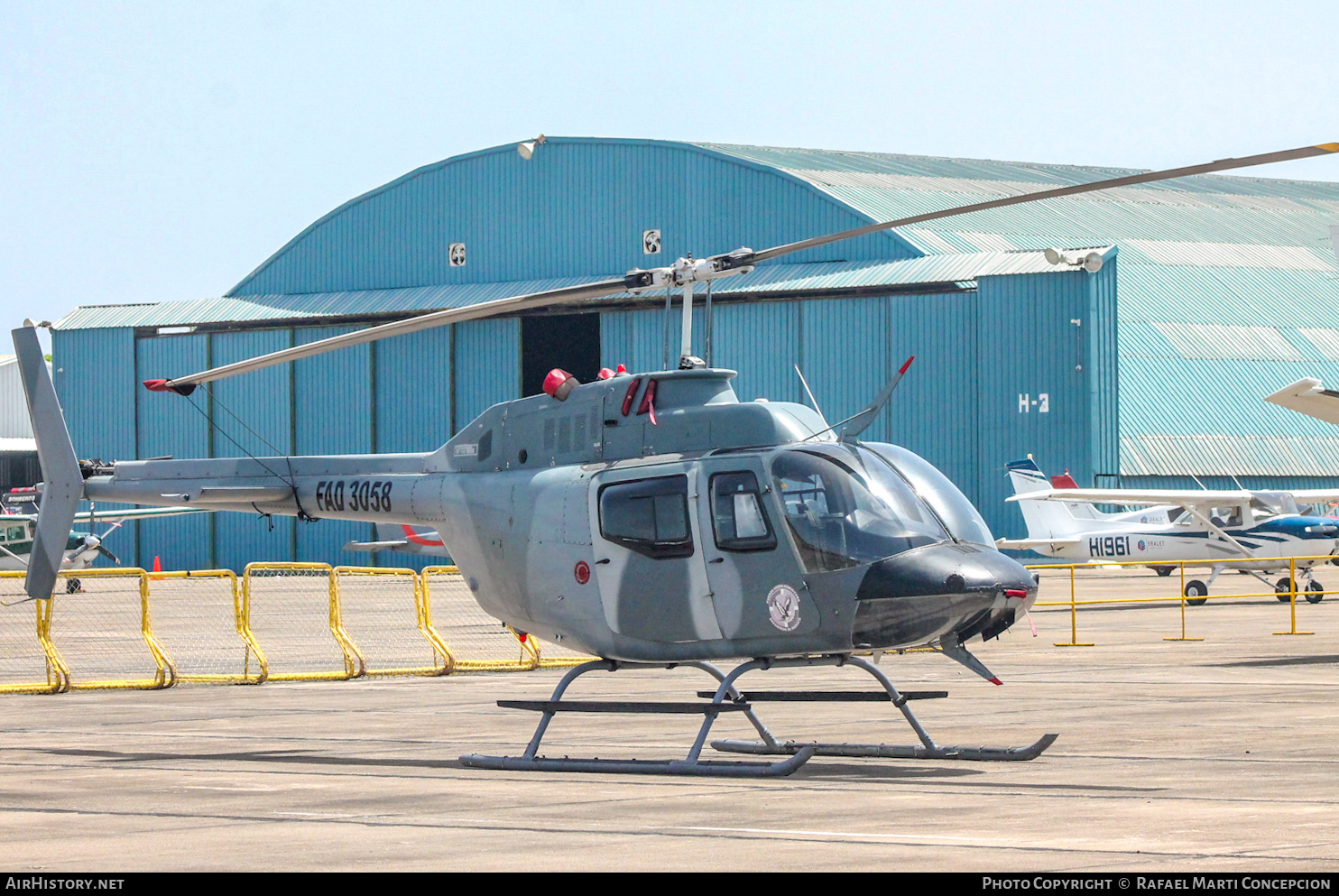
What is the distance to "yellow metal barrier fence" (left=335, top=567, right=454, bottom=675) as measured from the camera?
2280 cm

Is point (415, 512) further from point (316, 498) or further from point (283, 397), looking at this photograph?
point (283, 397)

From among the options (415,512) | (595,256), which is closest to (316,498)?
(415,512)

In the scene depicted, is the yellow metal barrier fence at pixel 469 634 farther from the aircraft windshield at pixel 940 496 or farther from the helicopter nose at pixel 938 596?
the helicopter nose at pixel 938 596

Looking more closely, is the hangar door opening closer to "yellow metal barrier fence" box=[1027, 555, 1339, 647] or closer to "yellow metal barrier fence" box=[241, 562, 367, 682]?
"yellow metal barrier fence" box=[1027, 555, 1339, 647]

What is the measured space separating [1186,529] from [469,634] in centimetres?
2127

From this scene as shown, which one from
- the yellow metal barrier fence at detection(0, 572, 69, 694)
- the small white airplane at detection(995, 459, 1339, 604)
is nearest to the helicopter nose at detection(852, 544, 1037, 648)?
the yellow metal barrier fence at detection(0, 572, 69, 694)

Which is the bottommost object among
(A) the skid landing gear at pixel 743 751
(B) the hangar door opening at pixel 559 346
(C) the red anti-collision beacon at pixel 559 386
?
(A) the skid landing gear at pixel 743 751

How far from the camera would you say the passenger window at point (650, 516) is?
12.5m

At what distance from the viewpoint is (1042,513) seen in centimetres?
4303

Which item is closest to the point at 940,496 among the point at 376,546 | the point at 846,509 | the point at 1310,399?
the point at 846,509

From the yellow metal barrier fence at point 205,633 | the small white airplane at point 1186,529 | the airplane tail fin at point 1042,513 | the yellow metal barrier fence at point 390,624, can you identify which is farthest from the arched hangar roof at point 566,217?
the yellow metal barrier fence at point 390,624

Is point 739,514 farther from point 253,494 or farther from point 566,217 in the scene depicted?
point 566,217

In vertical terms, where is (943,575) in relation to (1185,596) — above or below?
above

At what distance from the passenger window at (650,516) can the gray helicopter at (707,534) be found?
0.05 feet
